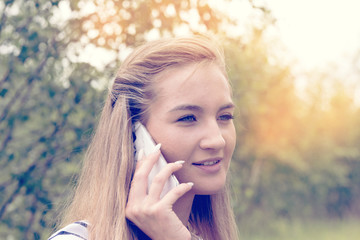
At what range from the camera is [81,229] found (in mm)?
2211

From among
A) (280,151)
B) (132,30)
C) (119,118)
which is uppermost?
(280,151)

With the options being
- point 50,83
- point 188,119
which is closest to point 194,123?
point 188,119

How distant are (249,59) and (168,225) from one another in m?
3.31

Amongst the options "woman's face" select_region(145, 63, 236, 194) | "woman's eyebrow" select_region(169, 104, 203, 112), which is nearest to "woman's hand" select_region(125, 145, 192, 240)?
"woman's face" select_region(145, 63, 236, 194)

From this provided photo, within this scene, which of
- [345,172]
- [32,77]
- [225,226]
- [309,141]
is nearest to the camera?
[225,226]

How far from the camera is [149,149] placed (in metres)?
2.37

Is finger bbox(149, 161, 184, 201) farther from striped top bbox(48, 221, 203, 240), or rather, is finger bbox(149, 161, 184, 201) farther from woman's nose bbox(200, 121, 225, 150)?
striped top bbox(48, 221, 203, 240)

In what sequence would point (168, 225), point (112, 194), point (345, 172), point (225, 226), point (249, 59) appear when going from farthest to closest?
point (345, 172) → point (249, 59) → point (225, 226) → point (112, 194) → point (168, 225)

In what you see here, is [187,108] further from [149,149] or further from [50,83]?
[50,83]

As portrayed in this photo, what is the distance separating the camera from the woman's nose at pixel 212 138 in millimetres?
2311

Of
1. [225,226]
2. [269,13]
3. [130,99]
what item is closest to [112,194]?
[130,99]

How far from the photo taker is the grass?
12219mm

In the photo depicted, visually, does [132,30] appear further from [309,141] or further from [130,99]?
[309,141]

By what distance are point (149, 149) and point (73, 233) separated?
0.50 m
